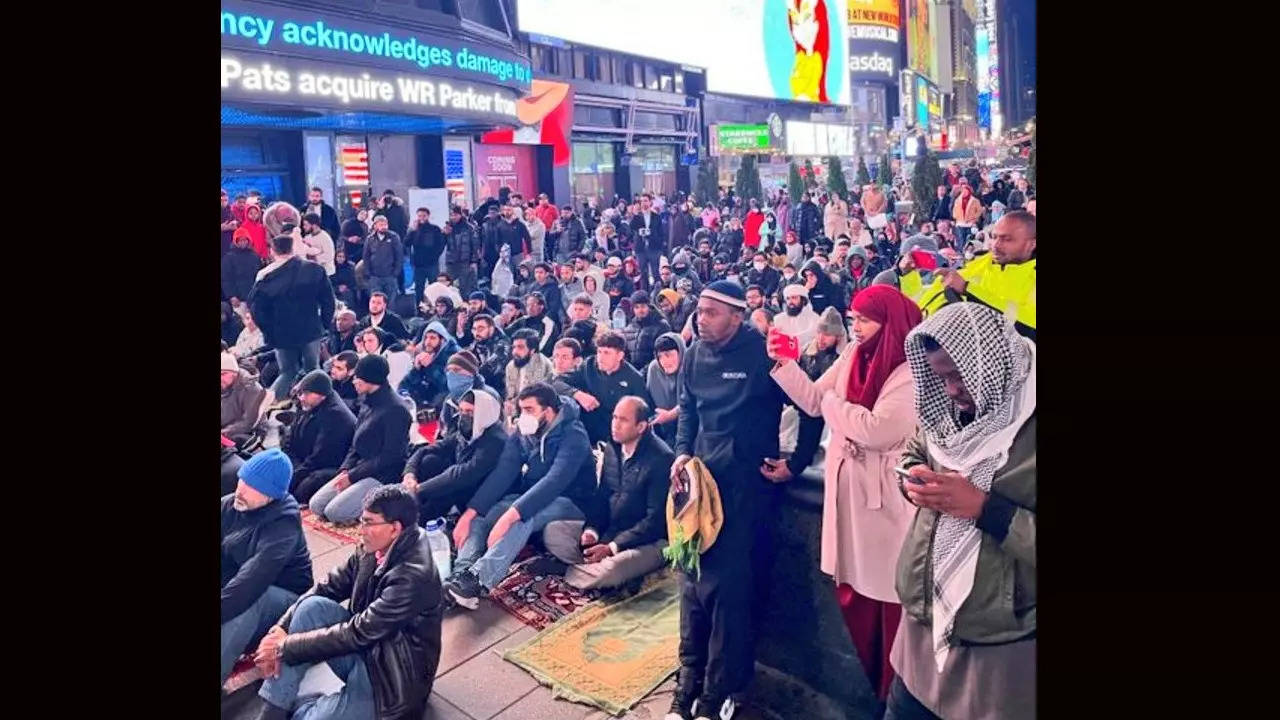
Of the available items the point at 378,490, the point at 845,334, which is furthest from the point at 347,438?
the point at 845,334

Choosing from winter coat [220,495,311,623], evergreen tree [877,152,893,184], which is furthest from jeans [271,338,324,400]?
evergreen tree [877,152,893,184]

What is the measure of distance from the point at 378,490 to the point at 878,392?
1281mm

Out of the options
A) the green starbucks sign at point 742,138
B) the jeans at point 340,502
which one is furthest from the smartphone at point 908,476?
Result: the jeans at point 340,502

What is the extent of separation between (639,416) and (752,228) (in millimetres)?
607

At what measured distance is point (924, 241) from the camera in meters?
2.23

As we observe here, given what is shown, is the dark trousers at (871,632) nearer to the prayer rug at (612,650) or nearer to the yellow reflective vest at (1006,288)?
the prayer rug at (612,650)

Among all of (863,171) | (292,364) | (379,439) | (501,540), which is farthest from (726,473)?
(292,364)

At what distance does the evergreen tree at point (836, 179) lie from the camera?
2.44 meters

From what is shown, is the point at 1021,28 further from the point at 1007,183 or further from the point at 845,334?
the point at 845,334

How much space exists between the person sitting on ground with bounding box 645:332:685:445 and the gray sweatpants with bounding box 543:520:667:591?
0.32m

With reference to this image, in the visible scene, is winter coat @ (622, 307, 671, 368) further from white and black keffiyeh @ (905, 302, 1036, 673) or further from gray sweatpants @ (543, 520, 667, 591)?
white and black keffiyeh @ (905, 302, 1036, 673)

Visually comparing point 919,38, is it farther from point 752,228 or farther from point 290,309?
point 290,309

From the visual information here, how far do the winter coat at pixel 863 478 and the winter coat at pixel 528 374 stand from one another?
855 millimetres

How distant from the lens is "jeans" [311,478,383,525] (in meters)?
2.41
